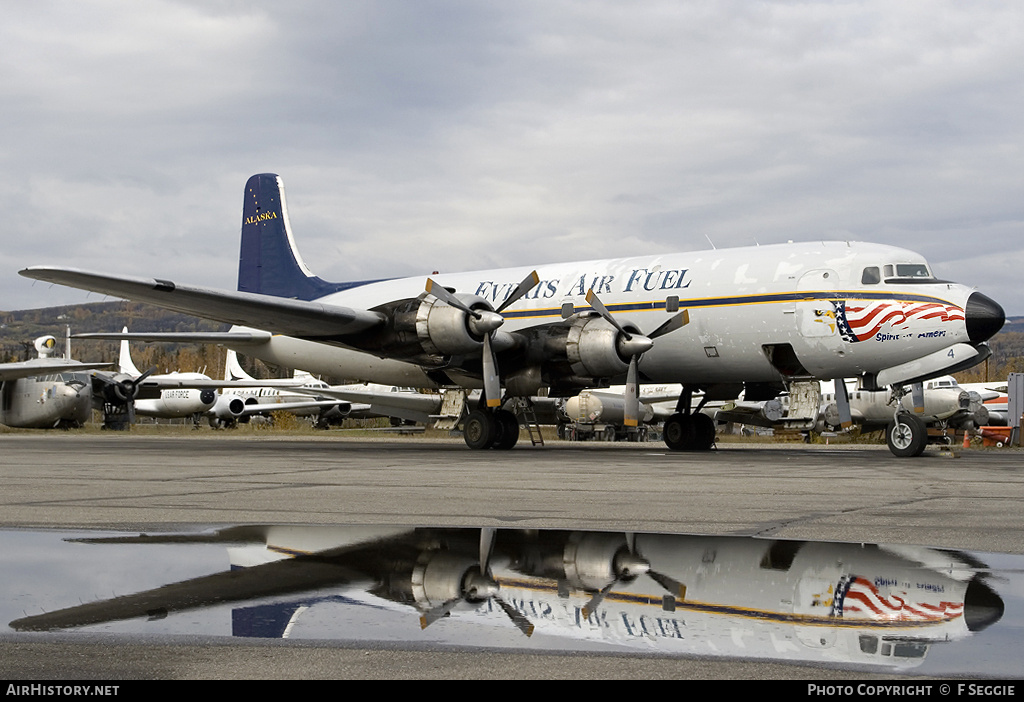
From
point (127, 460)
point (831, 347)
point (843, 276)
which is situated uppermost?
point (843, 276)

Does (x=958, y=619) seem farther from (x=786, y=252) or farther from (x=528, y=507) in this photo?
(x=786, y=252)

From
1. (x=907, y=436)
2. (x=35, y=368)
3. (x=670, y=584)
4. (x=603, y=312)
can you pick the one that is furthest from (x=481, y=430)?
(x=35, y=368)

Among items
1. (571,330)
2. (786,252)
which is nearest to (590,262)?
(571,330)

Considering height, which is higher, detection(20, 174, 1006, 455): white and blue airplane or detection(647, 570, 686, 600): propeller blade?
detection(20, 174, 1006, 455): white and blue airplane

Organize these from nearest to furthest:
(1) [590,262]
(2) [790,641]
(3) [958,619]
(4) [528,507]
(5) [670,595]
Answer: (2) [790,641]
(3) [958,619]
(5) [670,595]
(4) [528,507]
(1) [590,262]

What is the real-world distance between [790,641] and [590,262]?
20.9 m

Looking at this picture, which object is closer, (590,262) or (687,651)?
(687,651)

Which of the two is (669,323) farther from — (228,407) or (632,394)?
(228,407)

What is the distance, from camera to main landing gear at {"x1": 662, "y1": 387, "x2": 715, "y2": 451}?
83.4ft

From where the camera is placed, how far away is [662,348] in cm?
2281

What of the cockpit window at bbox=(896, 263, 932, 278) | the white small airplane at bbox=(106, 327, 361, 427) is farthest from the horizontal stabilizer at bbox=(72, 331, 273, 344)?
the white small airplane at bbox=(106, 327, 361, 427)

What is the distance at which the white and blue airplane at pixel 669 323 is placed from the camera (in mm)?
19922

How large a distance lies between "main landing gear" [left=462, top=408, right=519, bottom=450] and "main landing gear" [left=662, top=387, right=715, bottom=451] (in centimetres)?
426

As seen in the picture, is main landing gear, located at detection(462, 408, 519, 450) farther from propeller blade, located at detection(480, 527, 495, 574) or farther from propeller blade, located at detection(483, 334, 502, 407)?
propeller blade, located at detection(480, 527, 495, 574)
